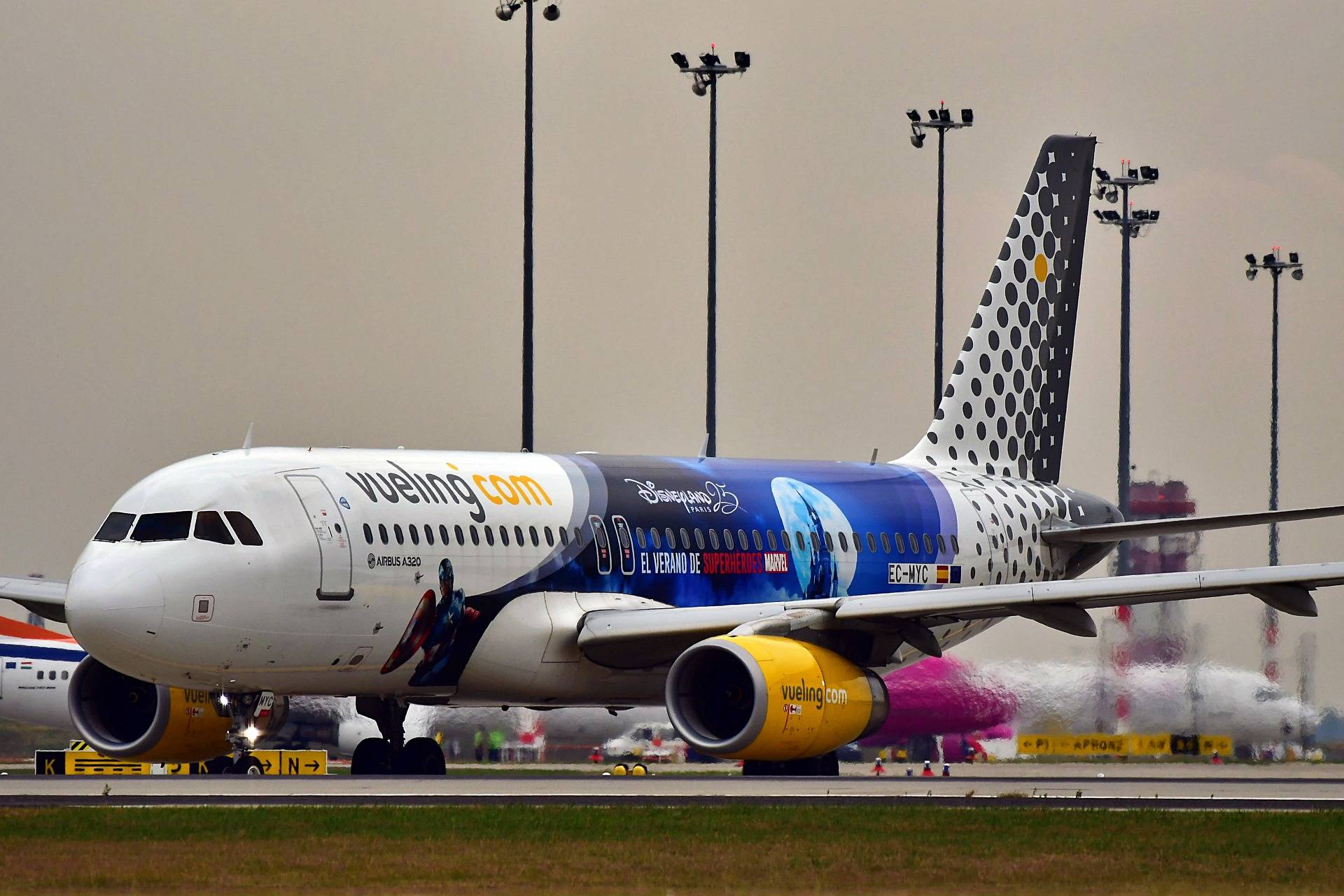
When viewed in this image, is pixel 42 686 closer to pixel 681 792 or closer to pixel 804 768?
pixel 804 768

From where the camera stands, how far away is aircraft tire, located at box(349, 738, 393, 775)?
1337 inches

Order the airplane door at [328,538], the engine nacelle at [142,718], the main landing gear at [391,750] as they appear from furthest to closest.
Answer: the main landing gear at [391,750] < the engine nacelle at [142,718] < the airplane door at [328,538]

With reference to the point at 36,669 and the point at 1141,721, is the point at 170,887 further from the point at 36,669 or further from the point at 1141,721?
the point at 36,669

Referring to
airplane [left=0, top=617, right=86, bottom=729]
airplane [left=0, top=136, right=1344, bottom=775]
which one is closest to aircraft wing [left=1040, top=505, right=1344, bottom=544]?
airplane [left=0, top=136, right=1344, bottom=775]

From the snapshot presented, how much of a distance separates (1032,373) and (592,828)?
25008 mm

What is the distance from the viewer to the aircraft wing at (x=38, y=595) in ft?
110

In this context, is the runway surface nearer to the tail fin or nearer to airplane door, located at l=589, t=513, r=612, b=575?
airplane door, located at l=589, t=513, r=612, b=575

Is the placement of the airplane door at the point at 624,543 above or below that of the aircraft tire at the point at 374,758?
above

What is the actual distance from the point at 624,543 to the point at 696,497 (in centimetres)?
223

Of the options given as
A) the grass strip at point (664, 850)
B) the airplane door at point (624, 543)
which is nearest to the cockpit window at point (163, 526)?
the grass strip at point (664, 850)

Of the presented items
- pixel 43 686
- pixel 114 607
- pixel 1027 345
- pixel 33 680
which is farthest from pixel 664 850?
pixel 33 680

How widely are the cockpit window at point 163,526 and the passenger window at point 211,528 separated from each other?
0.38 feet

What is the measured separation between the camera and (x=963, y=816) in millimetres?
22484

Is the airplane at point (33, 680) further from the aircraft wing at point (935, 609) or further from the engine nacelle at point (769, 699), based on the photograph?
the engine nacelle at point (769, 699)
